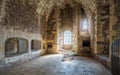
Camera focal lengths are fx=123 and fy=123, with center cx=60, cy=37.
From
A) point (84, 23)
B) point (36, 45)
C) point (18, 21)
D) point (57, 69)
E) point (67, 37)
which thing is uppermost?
point (84, 23)

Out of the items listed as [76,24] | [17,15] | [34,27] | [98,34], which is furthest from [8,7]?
[76,24]

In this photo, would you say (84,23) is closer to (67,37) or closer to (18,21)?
(67,37)

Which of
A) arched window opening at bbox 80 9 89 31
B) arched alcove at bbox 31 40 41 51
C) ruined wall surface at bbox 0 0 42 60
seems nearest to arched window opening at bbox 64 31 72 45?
arched window opening at bbox 80 9 89 31

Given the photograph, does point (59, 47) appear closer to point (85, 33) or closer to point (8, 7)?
point (85, 33)

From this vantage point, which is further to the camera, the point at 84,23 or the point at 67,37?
the point at 67,37

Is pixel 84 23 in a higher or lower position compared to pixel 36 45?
higher

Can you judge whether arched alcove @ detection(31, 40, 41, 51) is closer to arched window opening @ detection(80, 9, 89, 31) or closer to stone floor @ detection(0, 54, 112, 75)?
stone floor @ detection(0, 54, 112, 75)

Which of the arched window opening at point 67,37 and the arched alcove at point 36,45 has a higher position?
the arched window opening at point 67,37

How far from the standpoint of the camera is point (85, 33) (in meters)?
8.84

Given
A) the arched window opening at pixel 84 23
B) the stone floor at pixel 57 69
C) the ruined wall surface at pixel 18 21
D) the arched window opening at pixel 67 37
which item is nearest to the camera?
the stone floor at pixel 57 69

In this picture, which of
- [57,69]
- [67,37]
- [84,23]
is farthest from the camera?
[67,37]

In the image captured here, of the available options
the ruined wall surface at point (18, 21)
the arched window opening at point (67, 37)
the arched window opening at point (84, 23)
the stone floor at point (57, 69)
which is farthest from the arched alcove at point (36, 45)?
the arched window opening at point (84, 23)

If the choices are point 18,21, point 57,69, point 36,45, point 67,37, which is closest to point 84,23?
point 67,37

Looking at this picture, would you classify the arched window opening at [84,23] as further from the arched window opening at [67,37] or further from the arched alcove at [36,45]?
the arched alcove at [36,45]
